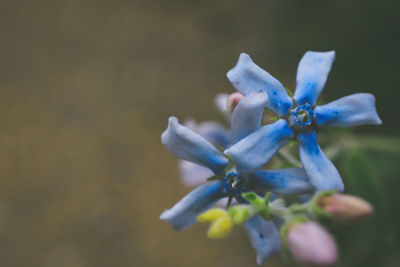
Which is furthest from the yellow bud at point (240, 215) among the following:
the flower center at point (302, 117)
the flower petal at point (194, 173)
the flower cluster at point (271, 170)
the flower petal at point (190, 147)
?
the flower petal at point (194, 173)

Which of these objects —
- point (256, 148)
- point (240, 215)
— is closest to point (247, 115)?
point (256, 148)

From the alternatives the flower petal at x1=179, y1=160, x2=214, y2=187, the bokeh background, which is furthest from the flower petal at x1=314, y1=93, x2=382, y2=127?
the bokeh background

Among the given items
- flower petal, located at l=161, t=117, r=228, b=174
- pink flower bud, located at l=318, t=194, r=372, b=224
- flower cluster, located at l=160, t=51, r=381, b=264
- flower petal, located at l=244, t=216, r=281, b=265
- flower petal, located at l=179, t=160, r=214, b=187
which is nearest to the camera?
pink flower bud, located at l=318, t=194, r=372, b=224

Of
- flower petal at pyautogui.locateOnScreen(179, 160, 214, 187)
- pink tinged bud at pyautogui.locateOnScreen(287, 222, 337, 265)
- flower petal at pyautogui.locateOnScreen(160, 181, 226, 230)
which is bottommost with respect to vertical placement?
pink tinged bud at pyautogui.locateOnScreen(287, 222, 337, 265)

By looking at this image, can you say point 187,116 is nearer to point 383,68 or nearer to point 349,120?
point 383,68

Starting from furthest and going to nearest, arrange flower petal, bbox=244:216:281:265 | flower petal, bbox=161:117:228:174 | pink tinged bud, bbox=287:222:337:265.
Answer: flower petal, bbox=244:216:281:265
flower petal, bbox=161:117:228:174
pink tinged bud, bbox=287:222:337:265

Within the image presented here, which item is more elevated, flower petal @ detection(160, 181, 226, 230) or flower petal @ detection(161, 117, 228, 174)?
flower petal @ detection(161, 117, 228, 174)

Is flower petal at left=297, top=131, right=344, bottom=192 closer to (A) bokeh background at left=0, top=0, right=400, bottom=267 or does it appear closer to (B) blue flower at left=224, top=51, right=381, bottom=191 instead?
(B) blue flower at left=224, top=51, right=381, bottom=191
